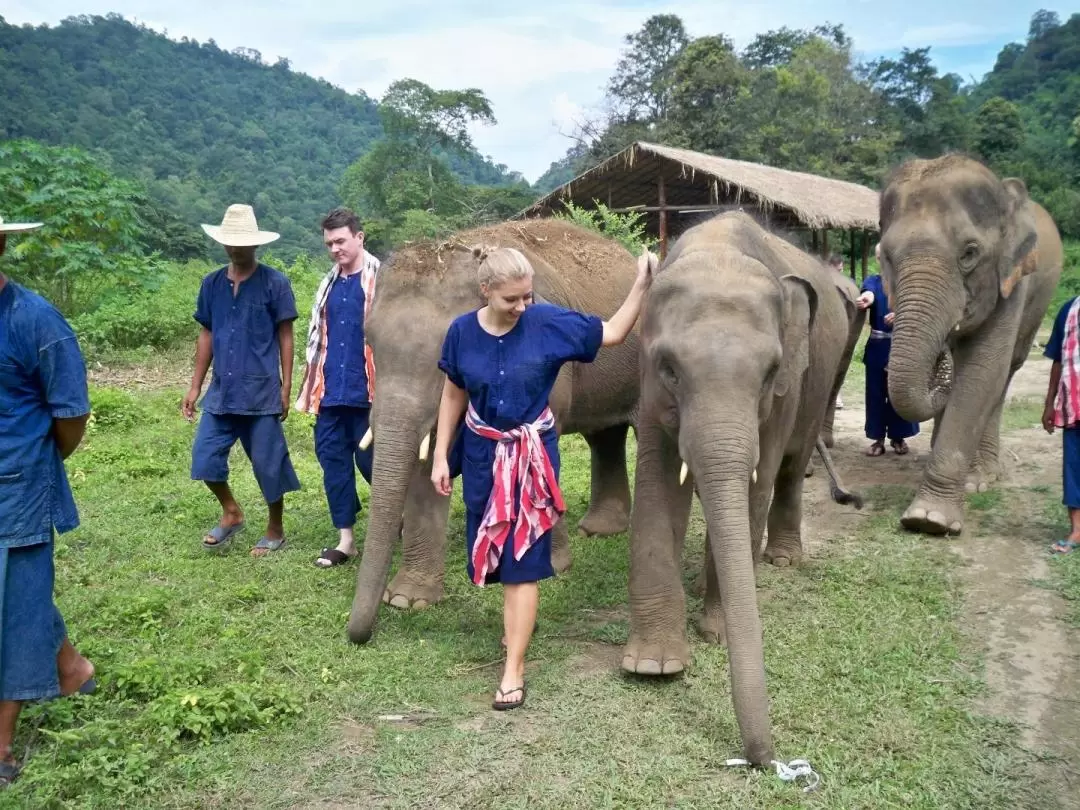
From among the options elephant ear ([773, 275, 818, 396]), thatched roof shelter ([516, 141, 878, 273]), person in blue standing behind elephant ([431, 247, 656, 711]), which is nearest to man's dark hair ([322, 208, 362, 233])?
person in blue standing behind elephant ([431, 247, 656, 711])

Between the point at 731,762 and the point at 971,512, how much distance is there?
4.13 m

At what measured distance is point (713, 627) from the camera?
446 centimetres

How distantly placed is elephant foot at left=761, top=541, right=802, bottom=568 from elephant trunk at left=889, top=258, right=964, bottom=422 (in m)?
1.29

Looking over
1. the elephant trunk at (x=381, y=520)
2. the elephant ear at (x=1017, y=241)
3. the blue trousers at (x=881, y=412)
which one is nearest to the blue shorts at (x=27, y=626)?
the elephant trunk at (x=381, y=520)

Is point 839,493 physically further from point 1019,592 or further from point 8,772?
point 8,772

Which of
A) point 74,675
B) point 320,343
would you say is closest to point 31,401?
point 74,675

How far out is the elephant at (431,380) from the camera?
4.48 m

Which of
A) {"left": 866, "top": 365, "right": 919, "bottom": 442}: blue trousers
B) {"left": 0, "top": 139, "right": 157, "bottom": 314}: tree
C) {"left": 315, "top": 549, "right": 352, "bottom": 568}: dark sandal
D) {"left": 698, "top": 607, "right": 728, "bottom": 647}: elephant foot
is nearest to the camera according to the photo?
{"left": 698, "top": 607, "right": 728, "bottom": 647}: elephant foot

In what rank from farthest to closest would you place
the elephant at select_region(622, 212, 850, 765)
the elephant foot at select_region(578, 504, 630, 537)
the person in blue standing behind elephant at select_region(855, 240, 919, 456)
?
the person in blue standing behind elephant at select_region(855, 240, 919, 456) < the elephant foot at select_region(578, 504, 630, 537) < the elephant at select_region(622, 212, 850, 765)

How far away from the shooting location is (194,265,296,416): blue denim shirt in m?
5.59

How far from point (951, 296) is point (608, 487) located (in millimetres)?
2470

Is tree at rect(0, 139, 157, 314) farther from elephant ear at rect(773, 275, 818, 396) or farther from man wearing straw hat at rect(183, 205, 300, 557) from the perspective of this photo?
elephant ear at rect(773, 275, 818, 396)

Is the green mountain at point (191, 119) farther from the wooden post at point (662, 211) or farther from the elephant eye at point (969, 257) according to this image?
the elephant eye at point (969, 257)

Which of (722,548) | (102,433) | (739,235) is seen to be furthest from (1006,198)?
(102,433)
